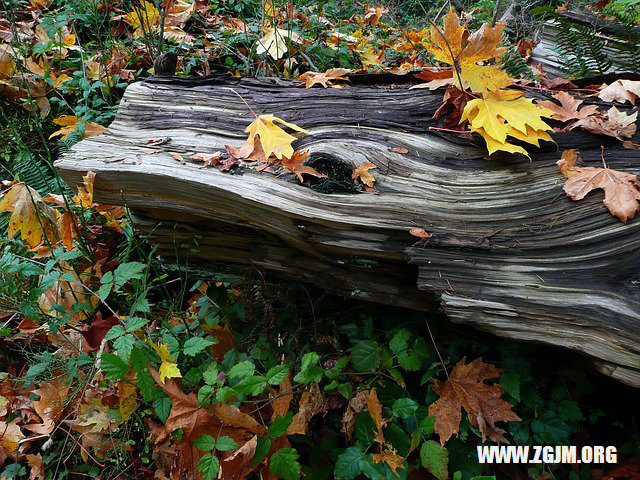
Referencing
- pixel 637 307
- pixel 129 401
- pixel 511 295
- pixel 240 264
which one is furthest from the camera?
pixel 240 264

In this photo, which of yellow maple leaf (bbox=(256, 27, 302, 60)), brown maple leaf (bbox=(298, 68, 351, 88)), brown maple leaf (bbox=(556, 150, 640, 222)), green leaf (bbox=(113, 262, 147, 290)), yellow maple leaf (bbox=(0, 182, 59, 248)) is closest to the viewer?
brown maple leaf (bbox=(556, 150, 640, 222))

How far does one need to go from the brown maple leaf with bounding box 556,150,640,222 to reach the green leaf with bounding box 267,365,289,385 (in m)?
1.20

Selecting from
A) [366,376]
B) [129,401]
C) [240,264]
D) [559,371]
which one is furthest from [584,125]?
[129,401]

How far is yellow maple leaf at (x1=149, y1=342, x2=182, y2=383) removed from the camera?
1.65m

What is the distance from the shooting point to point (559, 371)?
1.91 m

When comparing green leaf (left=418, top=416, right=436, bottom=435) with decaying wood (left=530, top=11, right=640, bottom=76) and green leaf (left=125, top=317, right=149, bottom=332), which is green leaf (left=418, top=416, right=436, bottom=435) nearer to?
green leaf (left=125, top=317, right=149, bottom=332)

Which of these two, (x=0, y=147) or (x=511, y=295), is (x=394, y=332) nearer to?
(x=511, y=295)

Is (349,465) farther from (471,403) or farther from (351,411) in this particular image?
(471,403)

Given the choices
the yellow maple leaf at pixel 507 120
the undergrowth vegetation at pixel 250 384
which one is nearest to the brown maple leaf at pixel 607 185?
the yellow maple leaf at pixel 507 120

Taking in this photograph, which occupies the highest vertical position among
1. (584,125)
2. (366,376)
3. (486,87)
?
(486,87)

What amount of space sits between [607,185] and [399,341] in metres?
0.95

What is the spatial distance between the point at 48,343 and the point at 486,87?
8.24 feet

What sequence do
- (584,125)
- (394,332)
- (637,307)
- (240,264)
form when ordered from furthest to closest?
(240,264), (394,332), (584,125), (637,307)

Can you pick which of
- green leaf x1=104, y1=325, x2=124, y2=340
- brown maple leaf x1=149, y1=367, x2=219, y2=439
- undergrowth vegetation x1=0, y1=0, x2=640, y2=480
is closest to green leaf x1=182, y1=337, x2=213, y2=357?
undergrowth vegetation x1=0, y1=0, x2=640, y2=480
